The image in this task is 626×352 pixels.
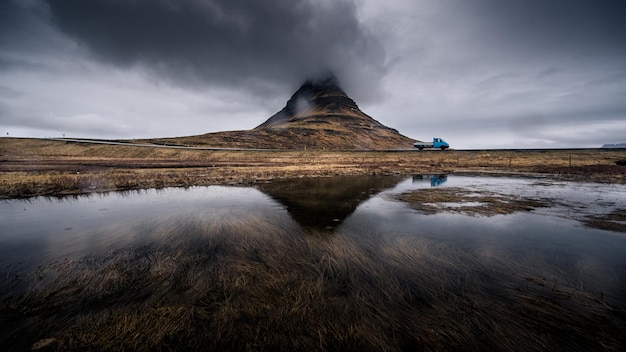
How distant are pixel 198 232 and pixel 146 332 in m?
4.81

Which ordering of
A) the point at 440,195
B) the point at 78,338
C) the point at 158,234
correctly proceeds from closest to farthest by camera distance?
the point at 78,338 → the point at 158,234 → the point at 440,195

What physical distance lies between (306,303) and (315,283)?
71 cm

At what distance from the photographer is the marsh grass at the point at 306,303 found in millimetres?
3367

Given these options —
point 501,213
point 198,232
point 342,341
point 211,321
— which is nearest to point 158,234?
point 198,232

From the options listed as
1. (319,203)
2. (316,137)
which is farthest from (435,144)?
(319,203)

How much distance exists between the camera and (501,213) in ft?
33.8

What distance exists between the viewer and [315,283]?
4.95 metres

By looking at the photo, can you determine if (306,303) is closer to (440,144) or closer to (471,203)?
(471,203)

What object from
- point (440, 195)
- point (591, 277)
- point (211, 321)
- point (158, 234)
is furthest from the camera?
point (440, 195)

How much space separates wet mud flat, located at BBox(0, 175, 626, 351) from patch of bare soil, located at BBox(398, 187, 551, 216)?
0.85 m

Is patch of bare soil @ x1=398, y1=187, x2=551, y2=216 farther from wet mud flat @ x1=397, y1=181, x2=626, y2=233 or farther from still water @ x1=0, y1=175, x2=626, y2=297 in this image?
still water @ x1=0, y1=175, x2=626, y2=297

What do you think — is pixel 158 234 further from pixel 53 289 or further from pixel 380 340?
pixel 380 340

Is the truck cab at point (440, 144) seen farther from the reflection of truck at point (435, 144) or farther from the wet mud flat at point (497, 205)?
the wet mud flat at point (497, 205)

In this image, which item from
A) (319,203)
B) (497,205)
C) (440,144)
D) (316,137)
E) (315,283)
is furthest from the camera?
(316,137)
